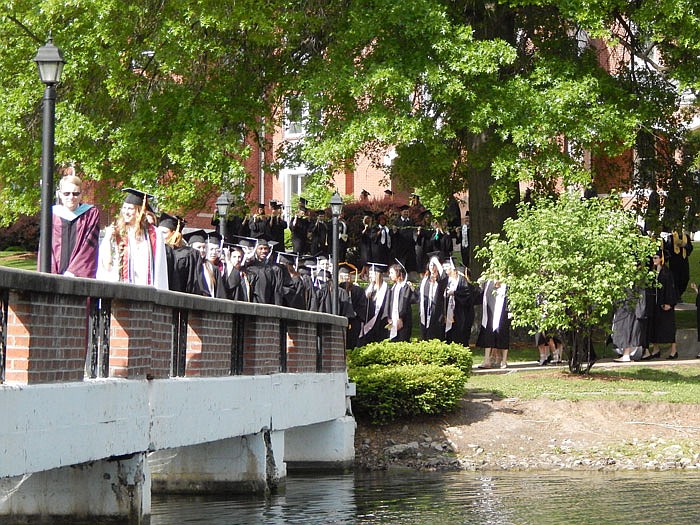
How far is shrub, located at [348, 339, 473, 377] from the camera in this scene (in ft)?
56.0

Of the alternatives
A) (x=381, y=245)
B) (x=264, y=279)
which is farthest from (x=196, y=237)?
(x=381, y=245)

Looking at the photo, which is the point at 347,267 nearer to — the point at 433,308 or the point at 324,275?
the point at 324,275

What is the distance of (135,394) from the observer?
30.0ft

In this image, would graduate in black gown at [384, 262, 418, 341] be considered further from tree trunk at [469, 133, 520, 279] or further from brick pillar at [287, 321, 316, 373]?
brick pillar at [287, 321, 316, 373]

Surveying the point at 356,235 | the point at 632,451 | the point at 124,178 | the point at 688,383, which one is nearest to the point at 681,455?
the point at 632,451

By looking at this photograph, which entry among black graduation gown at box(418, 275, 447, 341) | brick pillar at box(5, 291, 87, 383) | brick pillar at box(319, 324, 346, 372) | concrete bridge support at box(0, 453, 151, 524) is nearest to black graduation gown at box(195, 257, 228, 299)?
brick pillar at box(319, 324, 346, 372)

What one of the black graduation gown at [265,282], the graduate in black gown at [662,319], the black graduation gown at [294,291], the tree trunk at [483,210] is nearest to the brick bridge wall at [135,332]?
the black graduation gown at [265,282]

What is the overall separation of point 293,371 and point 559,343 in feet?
30.6

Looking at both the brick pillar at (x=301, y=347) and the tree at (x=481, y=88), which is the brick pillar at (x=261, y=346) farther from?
the tree at (x=481, y=88)

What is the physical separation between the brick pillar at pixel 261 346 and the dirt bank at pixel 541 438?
2826 millimetres

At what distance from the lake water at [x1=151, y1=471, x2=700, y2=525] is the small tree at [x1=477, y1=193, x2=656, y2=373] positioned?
424 cm

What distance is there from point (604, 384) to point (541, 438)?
2.70m

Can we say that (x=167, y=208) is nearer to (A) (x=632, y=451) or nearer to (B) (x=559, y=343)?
(B) (x=559, y=343)

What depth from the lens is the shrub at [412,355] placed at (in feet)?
56.0
